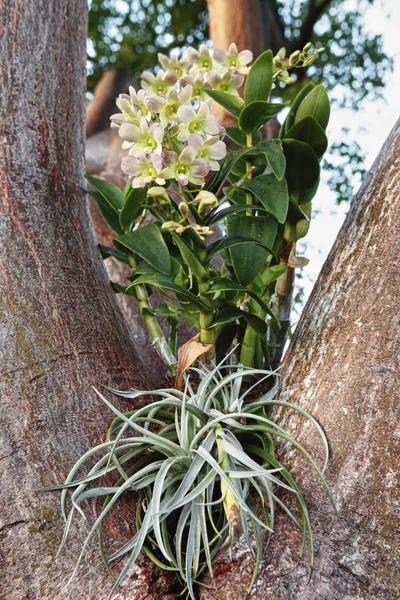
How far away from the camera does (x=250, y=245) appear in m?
0.93

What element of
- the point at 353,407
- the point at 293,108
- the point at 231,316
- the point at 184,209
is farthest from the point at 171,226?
the point at 293,108

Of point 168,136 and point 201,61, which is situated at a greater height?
point 201,61

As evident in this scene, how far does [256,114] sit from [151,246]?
0.30 metres

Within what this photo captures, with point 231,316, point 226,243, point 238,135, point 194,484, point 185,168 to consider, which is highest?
point 238,135

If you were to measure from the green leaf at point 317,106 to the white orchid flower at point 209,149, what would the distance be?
25 centimetres

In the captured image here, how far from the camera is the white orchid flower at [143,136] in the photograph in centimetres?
75

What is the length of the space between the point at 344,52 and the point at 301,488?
368 centimetres

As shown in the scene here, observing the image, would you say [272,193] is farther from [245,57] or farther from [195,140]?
[245,57]

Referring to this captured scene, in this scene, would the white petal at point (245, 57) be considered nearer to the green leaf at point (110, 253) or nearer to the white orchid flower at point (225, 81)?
the white orchid flower at point (225, 81)

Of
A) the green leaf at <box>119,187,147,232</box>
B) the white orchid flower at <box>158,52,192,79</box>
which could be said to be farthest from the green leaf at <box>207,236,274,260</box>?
the white orchid flower at <box>158,52,192,79</box>

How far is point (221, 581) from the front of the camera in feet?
2.33

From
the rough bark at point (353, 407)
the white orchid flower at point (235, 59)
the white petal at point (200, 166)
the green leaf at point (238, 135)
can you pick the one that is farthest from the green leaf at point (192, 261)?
the white orchid flower at point (235, 59)

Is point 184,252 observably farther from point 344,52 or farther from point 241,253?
point 344,52

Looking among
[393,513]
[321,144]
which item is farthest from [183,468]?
[321,144]
